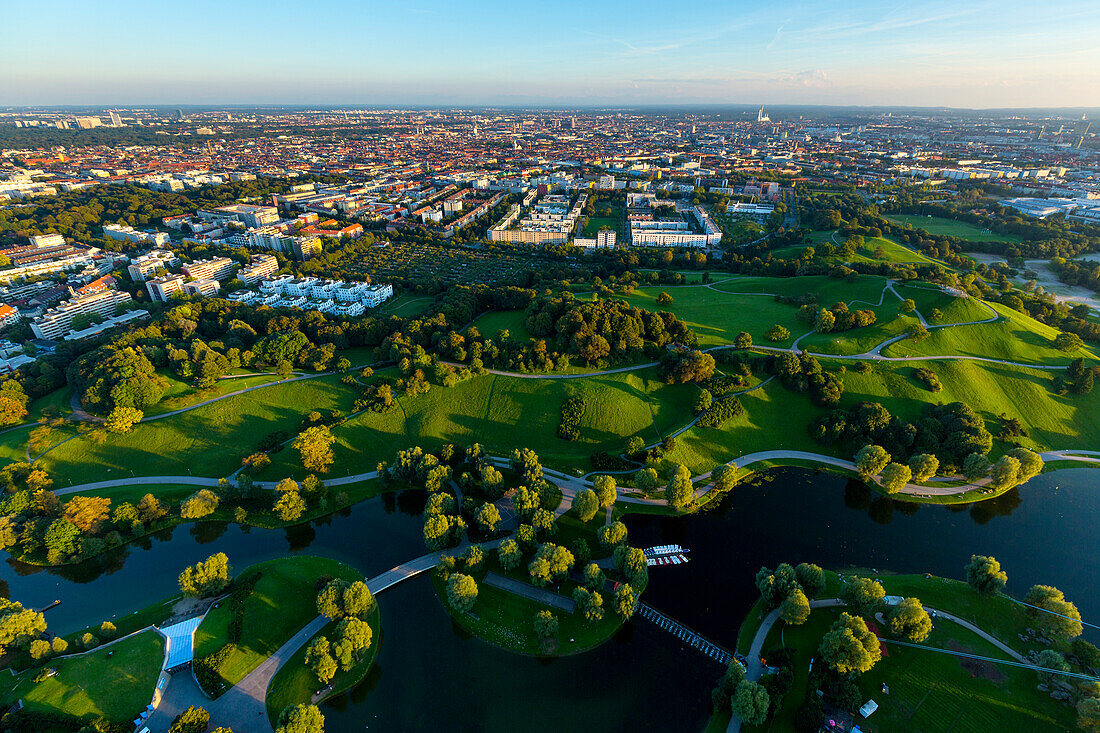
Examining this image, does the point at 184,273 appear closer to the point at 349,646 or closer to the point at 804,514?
the point at 349,646

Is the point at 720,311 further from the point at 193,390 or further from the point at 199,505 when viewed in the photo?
the point at 193,390

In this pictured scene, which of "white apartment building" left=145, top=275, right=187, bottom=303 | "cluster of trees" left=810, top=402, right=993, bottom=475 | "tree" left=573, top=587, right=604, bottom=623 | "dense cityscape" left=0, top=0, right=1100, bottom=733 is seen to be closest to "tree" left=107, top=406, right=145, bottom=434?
"dense cityscape" left=0, top=0, right=1100, bottom=733

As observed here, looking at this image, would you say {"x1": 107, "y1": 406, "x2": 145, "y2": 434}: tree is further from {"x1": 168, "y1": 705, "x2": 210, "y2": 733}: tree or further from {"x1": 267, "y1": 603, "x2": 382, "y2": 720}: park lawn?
{"x1": 267, "y1": 603, "x2": 382, "y2": 720}: park lawn

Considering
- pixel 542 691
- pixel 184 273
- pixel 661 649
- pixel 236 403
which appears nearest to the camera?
pixel 542 691

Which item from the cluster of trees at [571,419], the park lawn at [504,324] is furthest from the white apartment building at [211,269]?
the cluster of trees at [571,419]

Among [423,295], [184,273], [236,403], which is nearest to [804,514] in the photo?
[236,403]

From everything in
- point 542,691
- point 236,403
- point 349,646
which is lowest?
point 542,691
